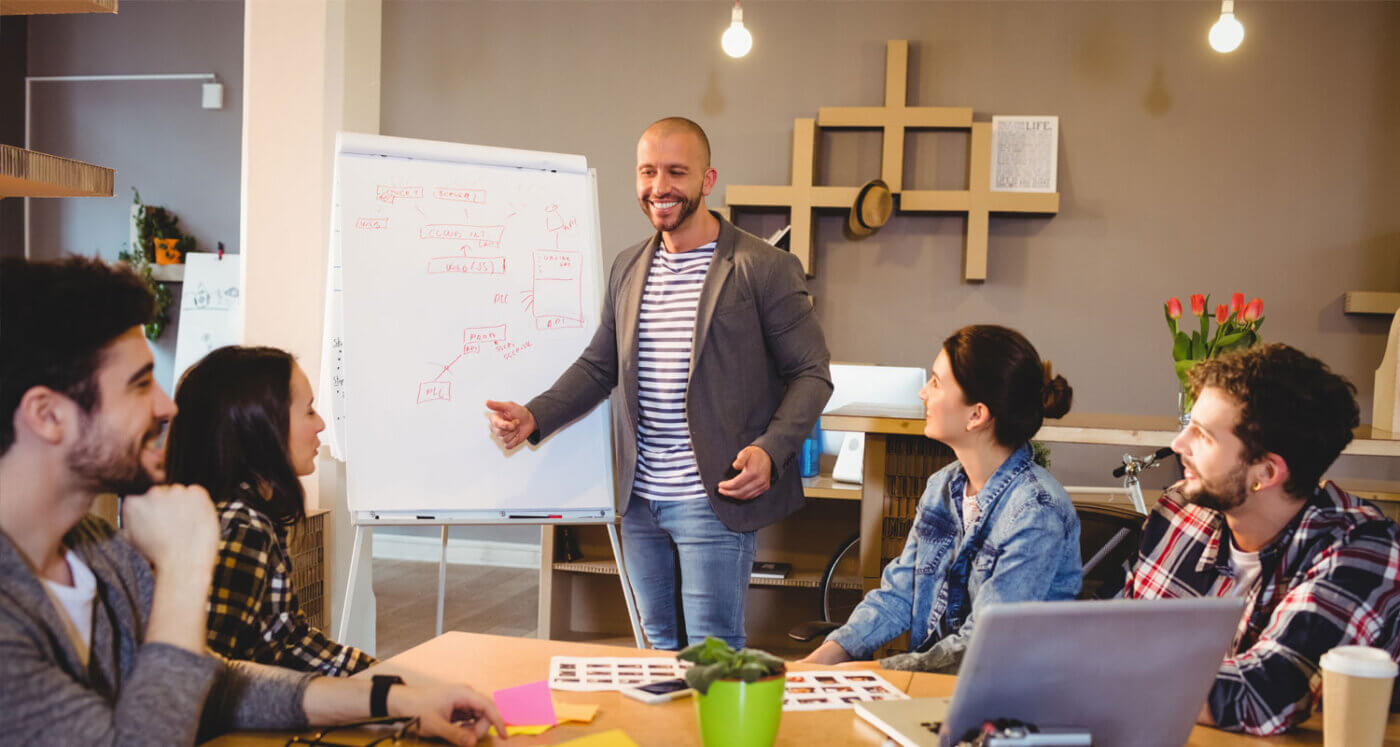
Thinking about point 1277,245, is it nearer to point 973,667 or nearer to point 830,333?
point 830,333

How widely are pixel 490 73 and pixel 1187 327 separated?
3.36 meters

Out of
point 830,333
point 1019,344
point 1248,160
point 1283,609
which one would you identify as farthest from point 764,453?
point 1248,160

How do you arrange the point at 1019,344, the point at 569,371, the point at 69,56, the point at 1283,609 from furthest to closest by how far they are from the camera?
the point at 69,56 < the point at 569,371 < the point at 1019,344 < the point at 1283,609

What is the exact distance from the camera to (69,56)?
5.49 metres

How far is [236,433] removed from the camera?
142 centimetres

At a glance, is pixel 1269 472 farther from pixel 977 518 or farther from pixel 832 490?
pixel 832 490

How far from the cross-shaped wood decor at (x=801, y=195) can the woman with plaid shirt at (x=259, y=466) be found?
3.23m

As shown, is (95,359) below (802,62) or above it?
below

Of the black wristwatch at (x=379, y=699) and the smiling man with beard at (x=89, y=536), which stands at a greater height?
the smiling man with beard at (x=89, y=536)

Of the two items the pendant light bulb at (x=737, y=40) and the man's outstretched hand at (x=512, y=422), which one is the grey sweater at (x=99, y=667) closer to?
the man's outstretched hand at (x=512, y=422)

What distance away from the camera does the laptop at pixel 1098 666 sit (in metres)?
0.87

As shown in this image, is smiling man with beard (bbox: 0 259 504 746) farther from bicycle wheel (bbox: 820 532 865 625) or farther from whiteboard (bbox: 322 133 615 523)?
bicycle wheel (bbox: 820 532 865 625)

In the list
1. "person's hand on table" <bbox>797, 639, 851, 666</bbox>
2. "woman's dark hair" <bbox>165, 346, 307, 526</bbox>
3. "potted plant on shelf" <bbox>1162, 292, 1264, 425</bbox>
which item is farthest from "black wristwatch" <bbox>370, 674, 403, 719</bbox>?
"potted plant on shelf" <bbox>1162, 292, 1264, 425</bbox>

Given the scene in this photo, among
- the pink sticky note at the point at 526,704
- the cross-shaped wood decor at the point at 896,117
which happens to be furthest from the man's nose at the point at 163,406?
the cross-shaped wood decor at the point at 896,117
